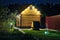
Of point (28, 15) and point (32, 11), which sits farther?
point (28, 15)

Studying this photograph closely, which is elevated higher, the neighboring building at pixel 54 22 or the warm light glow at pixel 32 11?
the warm light glow at pixel 32 11

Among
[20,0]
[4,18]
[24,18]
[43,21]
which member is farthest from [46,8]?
[20,0]

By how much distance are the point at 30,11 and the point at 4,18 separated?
69.0 ft

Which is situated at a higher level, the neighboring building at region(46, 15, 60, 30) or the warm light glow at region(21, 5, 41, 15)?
the warm light glow at region(21, 5, 41, 15)

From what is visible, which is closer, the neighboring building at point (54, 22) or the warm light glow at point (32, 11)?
the neighboring building at point (54, 22)

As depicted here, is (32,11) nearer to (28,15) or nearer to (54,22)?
(28,15)

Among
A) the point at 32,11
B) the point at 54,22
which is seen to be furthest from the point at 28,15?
the point at 54,22

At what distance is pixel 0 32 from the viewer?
16.8 meters

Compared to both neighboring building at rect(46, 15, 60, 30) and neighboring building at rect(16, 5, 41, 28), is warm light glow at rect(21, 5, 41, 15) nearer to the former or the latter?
neighboring building at rect(16, 5, 41, 28)

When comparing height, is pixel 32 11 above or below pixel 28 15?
above

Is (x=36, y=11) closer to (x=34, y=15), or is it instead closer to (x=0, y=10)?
(x=34, y=15)

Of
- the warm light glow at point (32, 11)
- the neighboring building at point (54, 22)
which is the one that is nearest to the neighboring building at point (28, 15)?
the warm light glow at point (32, 11)

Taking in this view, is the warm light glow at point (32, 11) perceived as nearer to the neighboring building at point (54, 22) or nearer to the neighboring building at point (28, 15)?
the neighboring building at point (28, 15)

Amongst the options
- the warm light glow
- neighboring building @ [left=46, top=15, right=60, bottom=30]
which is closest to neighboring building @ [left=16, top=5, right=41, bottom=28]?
the warm light glow
